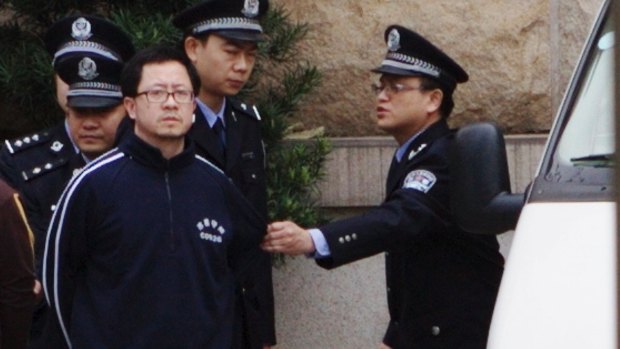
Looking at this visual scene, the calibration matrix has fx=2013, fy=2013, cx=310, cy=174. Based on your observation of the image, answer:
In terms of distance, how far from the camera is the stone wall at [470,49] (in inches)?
374

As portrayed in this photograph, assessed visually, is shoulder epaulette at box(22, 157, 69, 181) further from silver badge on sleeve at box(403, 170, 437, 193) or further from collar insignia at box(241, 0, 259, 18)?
silver badge on sleeve at box(403, 170, 437, 193)

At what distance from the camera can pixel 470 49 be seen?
948cm

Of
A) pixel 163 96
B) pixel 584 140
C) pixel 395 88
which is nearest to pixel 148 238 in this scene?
pixel 163 96

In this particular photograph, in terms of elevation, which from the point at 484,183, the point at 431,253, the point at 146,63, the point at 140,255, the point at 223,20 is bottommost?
the point at 431,253

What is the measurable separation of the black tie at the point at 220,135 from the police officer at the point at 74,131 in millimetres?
398

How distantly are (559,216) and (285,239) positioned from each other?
1.57 m

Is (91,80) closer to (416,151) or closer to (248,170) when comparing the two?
(248,170)

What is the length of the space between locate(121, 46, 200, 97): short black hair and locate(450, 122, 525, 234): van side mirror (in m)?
1.17

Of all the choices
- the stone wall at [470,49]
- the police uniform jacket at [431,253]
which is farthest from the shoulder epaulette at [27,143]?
the stone wall at [470,49]

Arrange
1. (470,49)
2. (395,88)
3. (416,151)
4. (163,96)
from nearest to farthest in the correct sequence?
(163,96)
(416,151)
(395,88)
(470,49)

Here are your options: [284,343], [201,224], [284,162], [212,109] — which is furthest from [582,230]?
[284,343]

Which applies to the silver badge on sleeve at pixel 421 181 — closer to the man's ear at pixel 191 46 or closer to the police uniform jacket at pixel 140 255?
the police uniform jacket at pixel 140 255

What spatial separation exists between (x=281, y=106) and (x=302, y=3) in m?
0.80

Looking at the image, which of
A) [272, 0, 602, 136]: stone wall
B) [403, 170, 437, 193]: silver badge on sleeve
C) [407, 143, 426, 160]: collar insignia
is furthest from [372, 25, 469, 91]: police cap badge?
[272, 0, 602, 136]: stone wall
